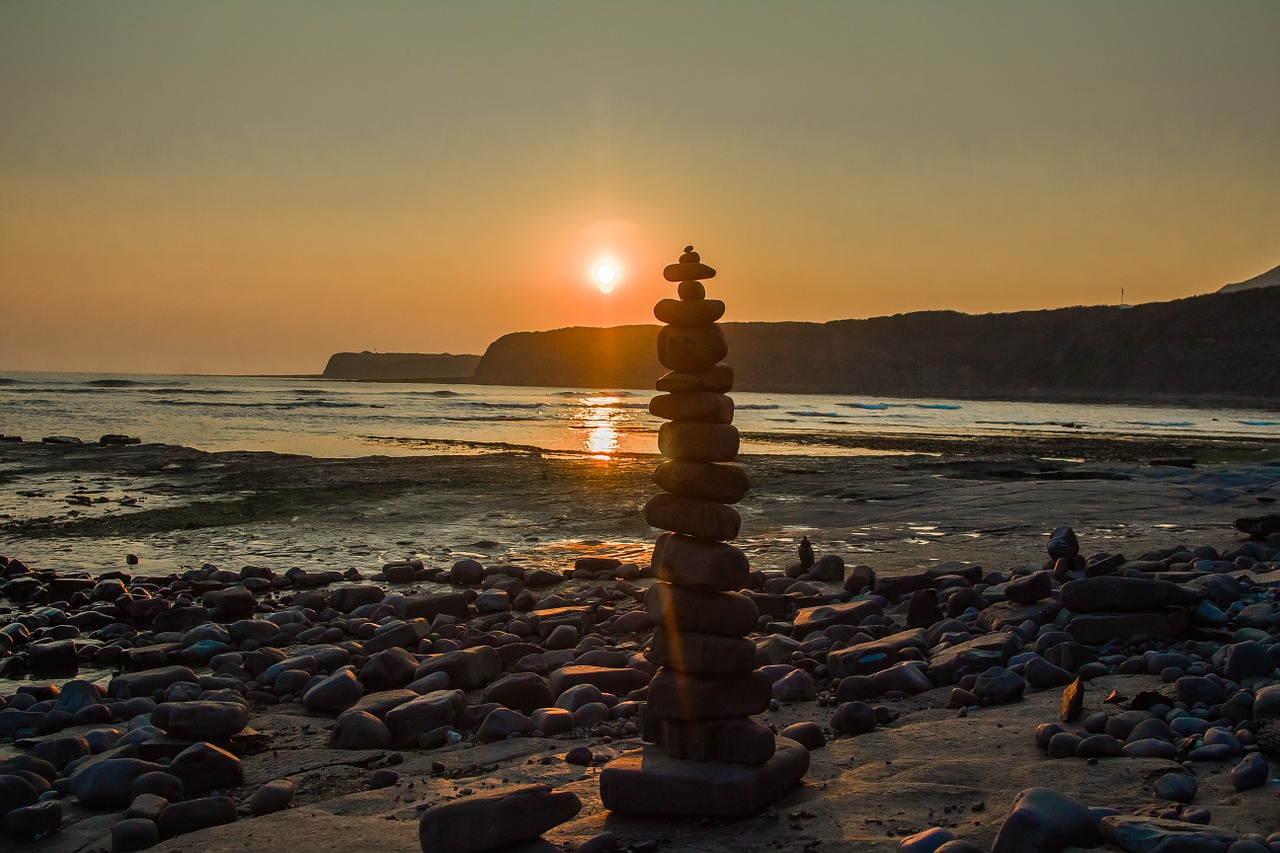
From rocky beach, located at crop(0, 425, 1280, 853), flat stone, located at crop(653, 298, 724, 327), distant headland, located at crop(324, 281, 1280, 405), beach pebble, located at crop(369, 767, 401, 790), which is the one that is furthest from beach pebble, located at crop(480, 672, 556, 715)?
distant headland, located at crop(324, 281, 1280, 405)

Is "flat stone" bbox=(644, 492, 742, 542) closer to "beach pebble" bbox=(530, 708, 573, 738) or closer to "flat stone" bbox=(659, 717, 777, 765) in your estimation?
"flat stone" bbox=(659, 717, 777, 765)

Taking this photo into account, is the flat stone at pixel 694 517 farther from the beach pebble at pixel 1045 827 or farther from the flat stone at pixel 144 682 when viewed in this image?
the flat stone at pixel 144 682

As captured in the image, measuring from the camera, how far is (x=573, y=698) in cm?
664

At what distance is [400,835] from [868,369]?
141m

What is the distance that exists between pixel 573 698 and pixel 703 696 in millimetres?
1708

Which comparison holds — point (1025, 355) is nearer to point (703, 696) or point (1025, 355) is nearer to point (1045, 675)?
point (1045, 675)

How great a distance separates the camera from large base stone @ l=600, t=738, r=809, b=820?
15.4ft

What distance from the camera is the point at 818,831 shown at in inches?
174

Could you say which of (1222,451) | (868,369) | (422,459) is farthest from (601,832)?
(868,369)

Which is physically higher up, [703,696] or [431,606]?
[703,696]

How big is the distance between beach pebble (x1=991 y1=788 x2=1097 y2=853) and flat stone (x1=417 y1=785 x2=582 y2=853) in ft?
6.34

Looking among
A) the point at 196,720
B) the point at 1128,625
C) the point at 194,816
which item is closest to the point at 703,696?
the point at 194,816

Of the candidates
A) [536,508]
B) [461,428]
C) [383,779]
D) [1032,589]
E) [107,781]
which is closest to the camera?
[107,781]

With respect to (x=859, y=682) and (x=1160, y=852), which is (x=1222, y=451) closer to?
(x=859, y=682)
